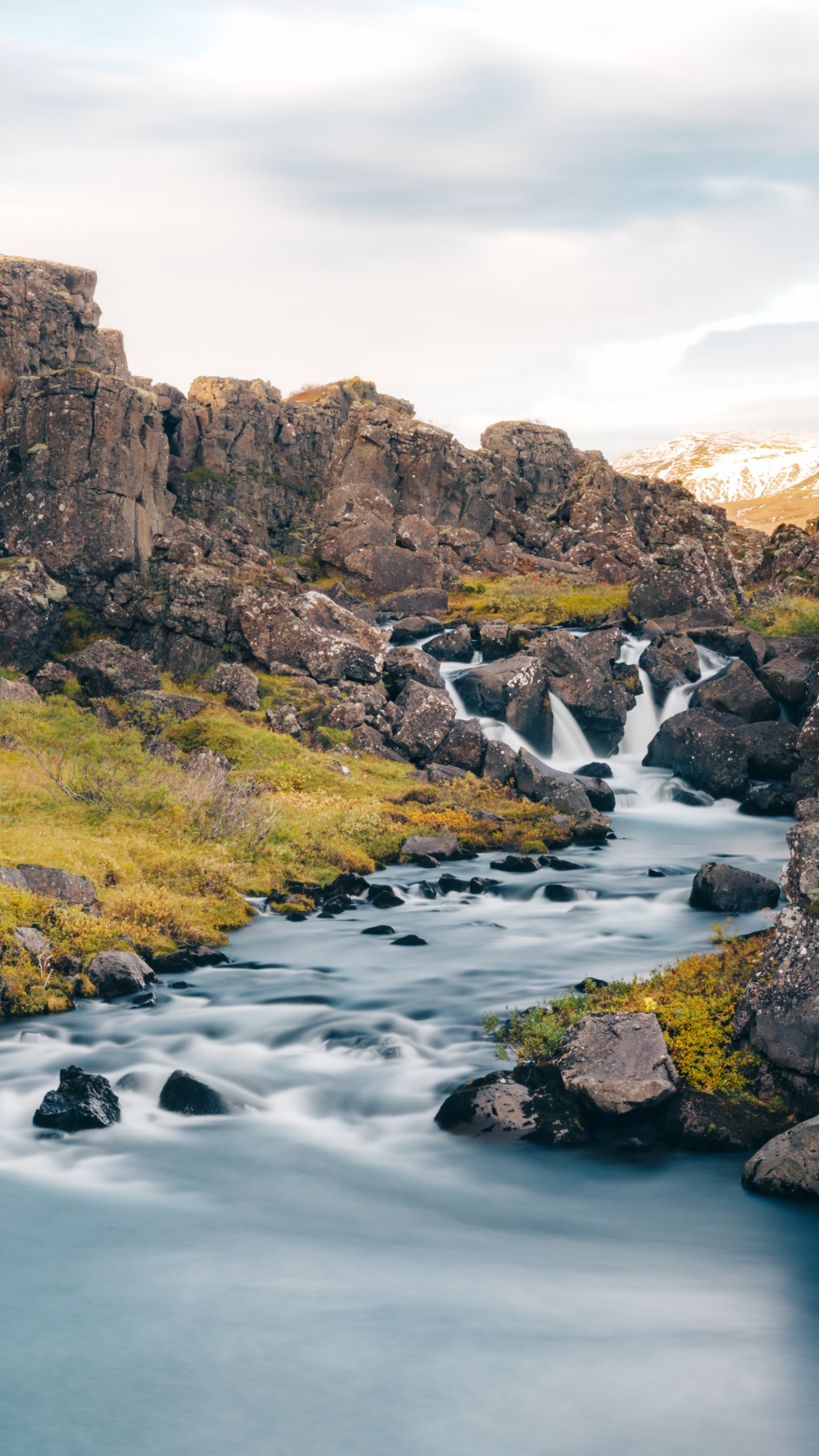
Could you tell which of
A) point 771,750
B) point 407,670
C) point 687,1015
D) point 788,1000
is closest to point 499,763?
point 407,670

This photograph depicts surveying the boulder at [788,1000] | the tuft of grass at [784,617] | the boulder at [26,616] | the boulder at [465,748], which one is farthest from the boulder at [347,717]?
the boulder at [788,1000]

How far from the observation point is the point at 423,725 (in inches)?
1378

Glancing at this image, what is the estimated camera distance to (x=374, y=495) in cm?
5925

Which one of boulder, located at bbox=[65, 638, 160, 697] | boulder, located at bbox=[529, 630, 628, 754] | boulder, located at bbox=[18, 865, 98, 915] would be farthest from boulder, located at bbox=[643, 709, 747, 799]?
boulder, located at bbox=[18, 865, 98, 915]

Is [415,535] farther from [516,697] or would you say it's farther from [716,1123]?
[716,1123]

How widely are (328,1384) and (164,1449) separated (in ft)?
4.37

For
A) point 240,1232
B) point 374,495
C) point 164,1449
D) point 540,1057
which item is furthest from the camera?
point 374,495

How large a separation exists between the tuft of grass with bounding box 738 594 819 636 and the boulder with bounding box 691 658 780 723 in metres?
7.68

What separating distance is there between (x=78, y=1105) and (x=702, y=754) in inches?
999

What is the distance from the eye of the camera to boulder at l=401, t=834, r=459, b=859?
26562 millimetres

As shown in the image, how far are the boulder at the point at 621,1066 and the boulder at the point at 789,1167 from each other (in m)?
1.32

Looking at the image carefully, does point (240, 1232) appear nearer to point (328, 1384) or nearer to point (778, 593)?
point (328, 1384)

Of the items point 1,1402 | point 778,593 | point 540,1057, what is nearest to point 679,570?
point 778,593

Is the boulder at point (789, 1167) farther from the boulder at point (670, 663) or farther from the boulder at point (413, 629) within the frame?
the boulder at point (413, 629)
